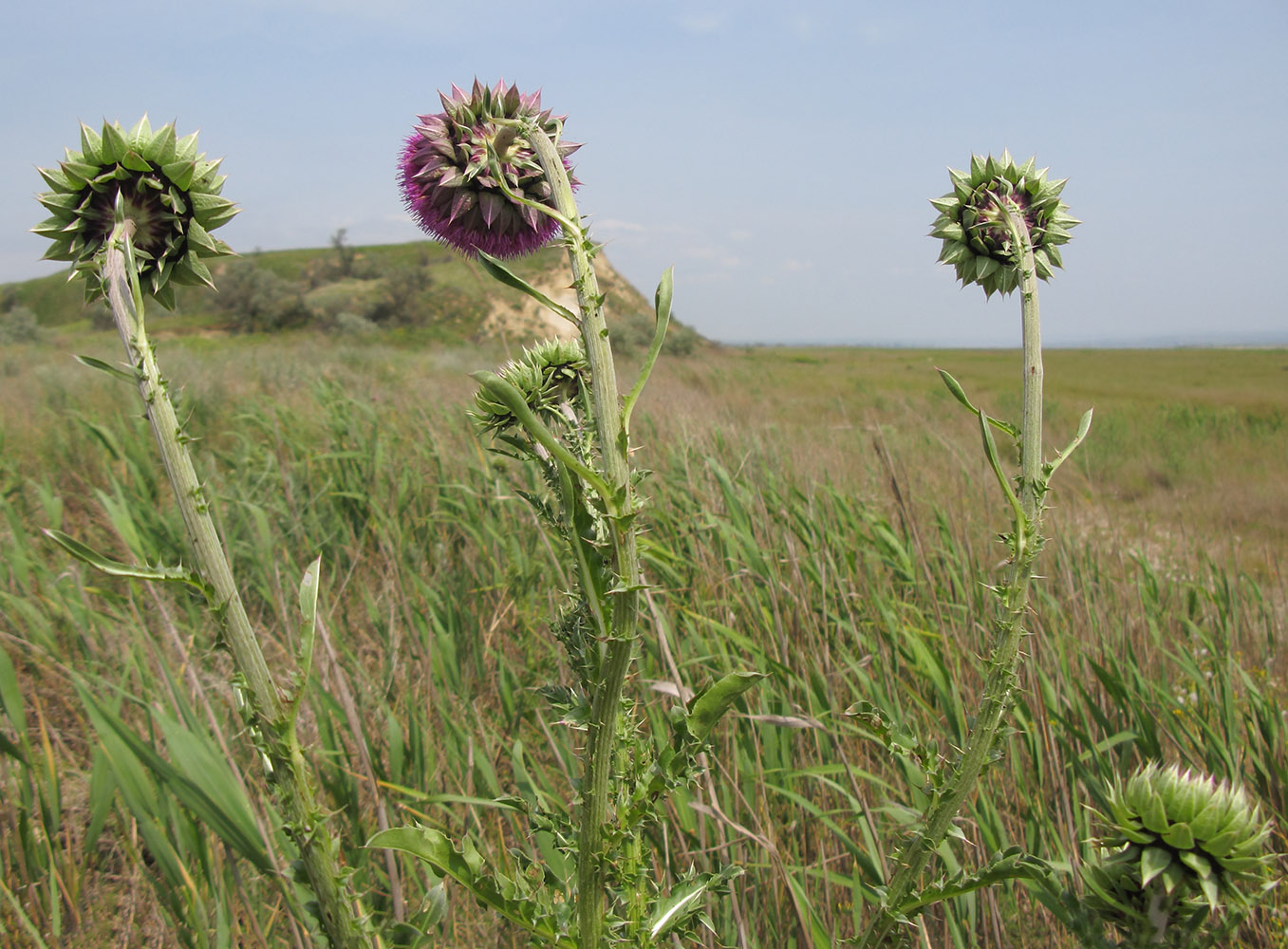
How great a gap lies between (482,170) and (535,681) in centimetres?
240

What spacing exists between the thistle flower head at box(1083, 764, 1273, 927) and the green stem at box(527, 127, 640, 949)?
746mm

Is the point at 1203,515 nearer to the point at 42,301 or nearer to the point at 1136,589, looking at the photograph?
the point at 1136,589

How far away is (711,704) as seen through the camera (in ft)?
3.96

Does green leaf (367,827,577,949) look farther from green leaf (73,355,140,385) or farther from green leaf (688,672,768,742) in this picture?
green leaf (73,355,140,385)

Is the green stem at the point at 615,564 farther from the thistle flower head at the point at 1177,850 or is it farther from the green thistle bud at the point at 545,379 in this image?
the thistle flower head at the point at 1177,850

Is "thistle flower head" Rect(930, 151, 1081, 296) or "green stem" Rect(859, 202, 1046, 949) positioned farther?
"thistle flower head" Rect(930, 151, 1081, 296)

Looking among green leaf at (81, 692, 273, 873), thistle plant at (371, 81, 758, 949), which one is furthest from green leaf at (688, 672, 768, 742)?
green leaf at (81, 692, 273, 873)

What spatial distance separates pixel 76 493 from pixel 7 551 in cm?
257

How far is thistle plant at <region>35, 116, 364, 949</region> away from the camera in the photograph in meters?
0.93

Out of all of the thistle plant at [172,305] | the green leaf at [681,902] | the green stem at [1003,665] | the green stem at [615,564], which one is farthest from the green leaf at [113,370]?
the green stem at [1003,665]

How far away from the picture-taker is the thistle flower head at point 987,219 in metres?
1.71

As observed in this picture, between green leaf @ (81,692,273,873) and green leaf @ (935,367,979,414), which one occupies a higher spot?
green leaf @ (935,367,979,414)

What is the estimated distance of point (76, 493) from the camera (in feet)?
20.0

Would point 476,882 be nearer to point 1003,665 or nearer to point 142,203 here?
point 1003,665
